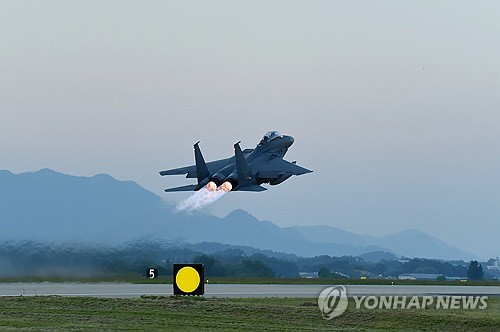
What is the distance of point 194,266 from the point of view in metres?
49.4

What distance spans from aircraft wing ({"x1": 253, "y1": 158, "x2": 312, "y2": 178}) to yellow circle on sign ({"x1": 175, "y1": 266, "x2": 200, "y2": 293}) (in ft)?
102

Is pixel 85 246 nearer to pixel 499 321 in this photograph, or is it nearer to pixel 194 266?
pixel 194 266

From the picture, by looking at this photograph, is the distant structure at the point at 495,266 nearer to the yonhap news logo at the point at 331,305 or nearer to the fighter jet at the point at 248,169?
the fighter jet at the point at 248,169

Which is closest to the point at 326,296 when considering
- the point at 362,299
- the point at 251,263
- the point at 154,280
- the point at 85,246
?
the point at 362,299

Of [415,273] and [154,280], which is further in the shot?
[415,273]

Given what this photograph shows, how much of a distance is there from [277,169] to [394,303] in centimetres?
3266

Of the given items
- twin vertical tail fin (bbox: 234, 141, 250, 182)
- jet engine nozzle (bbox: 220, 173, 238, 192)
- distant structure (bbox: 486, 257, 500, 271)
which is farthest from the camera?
distant structure (bbox: 486, 257, 500, 271)

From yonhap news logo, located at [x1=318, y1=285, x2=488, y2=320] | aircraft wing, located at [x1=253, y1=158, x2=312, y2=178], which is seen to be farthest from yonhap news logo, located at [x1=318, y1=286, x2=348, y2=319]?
aircraft wing, located at [x1=253, y1=158, x2=312, y2=178]

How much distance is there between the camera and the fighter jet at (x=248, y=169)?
7694 centimetres

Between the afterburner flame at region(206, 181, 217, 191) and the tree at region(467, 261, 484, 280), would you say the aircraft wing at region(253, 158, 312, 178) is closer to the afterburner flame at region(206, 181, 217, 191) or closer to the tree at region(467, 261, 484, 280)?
the afterburner flame at region(206, 181, 217, 191)

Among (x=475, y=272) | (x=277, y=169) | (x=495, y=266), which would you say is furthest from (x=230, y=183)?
(x=495, y=266)

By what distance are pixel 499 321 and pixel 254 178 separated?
39642 mm

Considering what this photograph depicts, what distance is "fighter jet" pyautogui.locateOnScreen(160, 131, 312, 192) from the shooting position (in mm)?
76938

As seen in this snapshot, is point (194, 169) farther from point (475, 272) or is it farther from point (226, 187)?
point (475, 272)
